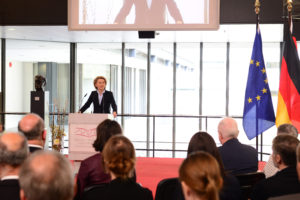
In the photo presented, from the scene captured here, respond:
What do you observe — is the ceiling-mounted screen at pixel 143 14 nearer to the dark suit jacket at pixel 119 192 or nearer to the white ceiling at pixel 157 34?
the white ceiling at pixel 157 34

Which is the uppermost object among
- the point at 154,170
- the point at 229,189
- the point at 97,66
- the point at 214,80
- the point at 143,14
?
the point at 143,14

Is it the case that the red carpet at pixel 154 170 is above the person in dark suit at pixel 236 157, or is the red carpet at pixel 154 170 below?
below

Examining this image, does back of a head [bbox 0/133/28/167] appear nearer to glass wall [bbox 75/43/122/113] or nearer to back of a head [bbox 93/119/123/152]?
back of a head [bbox 93/119/123/152]

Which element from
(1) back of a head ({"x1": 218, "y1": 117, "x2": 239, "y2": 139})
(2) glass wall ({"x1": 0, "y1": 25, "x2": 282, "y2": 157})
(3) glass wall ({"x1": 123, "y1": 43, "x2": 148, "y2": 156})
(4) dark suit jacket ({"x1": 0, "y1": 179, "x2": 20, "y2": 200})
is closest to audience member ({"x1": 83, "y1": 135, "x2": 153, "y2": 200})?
(4) dark suit jacket ({"x1": 0, "y1": 179, "x2": 20, "y2": 200})

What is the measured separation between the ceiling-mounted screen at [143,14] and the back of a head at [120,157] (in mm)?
3975

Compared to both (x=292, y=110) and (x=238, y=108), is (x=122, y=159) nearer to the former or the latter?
(x=292, y=110)

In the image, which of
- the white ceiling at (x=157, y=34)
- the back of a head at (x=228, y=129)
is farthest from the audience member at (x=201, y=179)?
the white ceiling at (x=157, y=34)

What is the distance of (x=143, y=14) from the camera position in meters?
6.15

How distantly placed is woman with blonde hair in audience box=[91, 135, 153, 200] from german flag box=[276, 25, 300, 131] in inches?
111

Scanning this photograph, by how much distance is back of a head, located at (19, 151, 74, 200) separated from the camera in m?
1.37

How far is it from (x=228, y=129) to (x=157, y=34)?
6199 mm

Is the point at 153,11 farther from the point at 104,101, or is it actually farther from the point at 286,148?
the point at 286,148

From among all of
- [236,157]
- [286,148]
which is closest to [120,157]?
[286,148]

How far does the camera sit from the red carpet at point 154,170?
5350 millimetres
